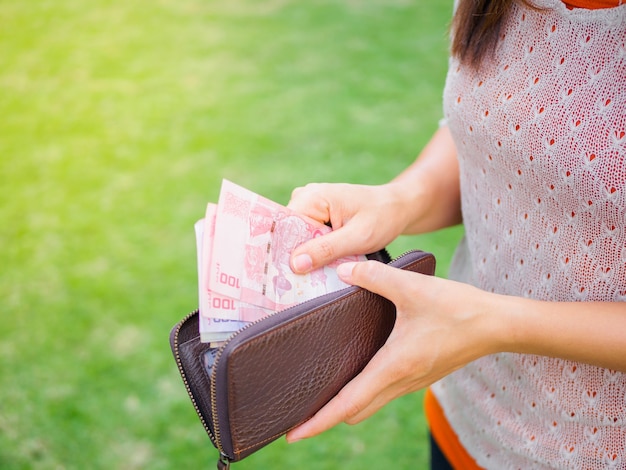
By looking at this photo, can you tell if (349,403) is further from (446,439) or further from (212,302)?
(446,439)

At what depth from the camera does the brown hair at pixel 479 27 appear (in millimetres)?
922

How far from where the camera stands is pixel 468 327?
812mm

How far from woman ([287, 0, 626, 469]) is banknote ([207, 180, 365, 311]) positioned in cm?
3

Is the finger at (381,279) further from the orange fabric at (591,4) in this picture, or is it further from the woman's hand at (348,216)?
the orange fabric at (591,4)

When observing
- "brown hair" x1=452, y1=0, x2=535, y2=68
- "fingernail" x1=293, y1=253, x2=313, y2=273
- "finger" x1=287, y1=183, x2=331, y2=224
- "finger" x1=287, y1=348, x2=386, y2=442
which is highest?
"brown hair" x1=452, y1=0, x2=535, y2=68

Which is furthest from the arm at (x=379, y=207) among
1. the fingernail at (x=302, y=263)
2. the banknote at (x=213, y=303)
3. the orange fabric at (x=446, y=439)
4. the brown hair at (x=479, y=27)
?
the orange fabric at (x=446, y=439)

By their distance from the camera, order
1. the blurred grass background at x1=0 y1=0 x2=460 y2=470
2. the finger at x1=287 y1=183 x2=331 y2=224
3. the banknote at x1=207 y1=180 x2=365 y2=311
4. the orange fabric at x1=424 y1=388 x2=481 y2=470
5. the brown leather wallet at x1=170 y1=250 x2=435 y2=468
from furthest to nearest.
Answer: the blurred grass background at x1=0 y1=0 x2=460 y2=470, the orange fabric at x1=424 y1=388 x2=481 y2=470, the finger at x1=287 y1=183 x2=331 y2=224, the banknote at x1=207 y1=180 x2=365 y2=311, the brown leather wallet at x1=170 y1=250 x2=435 y2=468

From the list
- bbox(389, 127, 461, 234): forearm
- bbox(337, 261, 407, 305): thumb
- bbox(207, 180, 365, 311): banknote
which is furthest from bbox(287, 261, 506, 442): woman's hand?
bbox(389, 127, 461, 234): forearm

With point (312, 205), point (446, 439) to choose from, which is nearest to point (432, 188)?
point (312, 205)

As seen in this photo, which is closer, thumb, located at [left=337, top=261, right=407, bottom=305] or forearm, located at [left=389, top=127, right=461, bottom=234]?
thumb, located at [left=337, top=261, right=407, bottom=305]

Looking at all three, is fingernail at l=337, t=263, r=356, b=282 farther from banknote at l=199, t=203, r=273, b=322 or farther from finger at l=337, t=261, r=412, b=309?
banknote at l=199, t=203, r=273, b=322

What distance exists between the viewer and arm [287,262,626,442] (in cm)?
81

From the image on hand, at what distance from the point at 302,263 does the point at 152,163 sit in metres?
3.01

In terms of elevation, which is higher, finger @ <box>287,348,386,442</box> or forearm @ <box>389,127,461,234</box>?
forearm @ <box>389,127,461,234</box>
